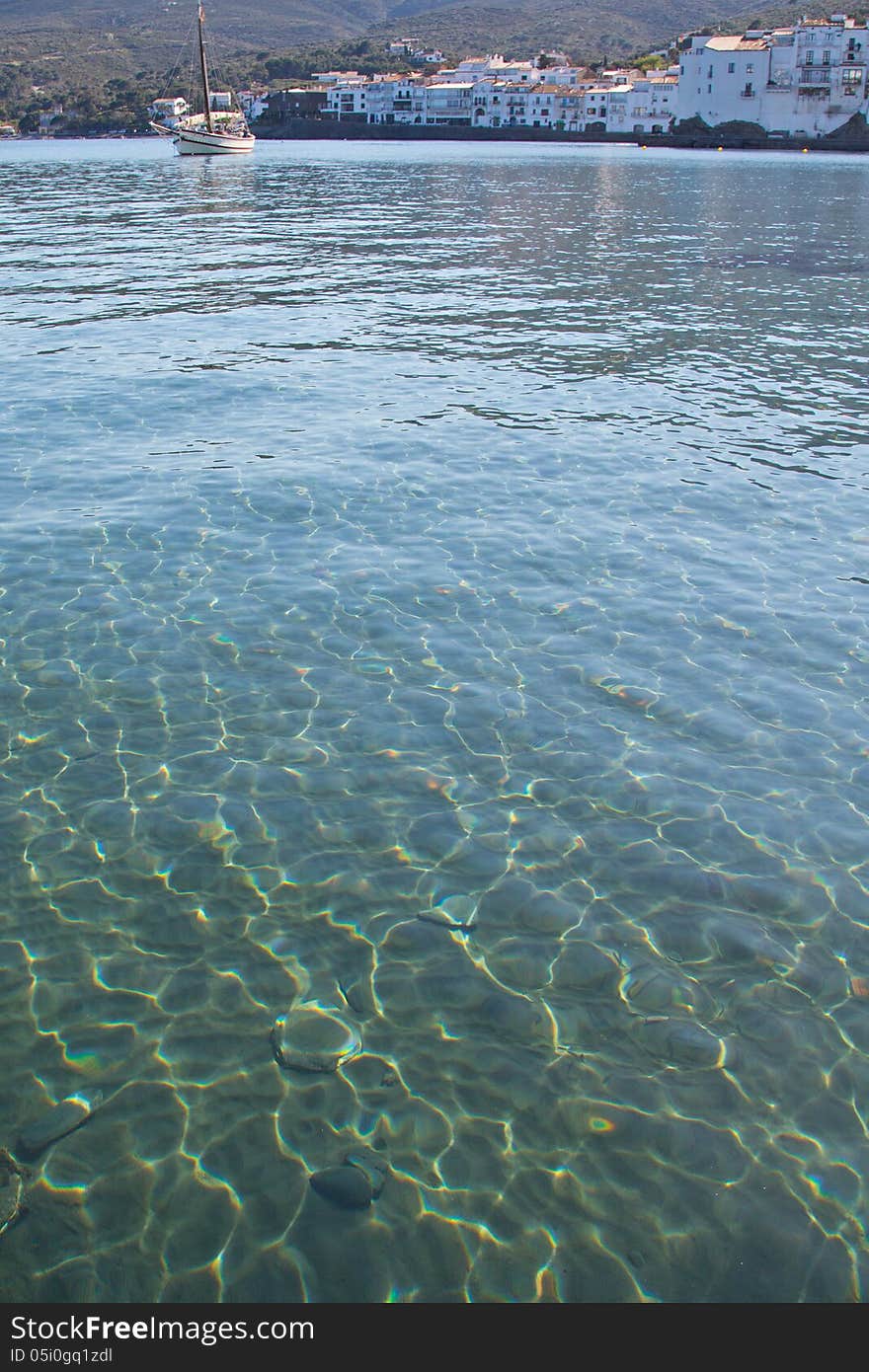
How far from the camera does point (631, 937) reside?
257 inches

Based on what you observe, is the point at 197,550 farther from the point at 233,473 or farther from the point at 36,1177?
the point at 36,1177

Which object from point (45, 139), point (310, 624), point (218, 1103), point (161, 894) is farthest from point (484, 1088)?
point (45, 139)

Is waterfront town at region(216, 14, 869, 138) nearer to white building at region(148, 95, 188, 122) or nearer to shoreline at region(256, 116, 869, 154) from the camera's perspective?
shoreline at region(256, 116, 869, 154)

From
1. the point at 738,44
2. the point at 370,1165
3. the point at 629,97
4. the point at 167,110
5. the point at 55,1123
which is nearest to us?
the point at 370,1165

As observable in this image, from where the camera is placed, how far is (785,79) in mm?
133500

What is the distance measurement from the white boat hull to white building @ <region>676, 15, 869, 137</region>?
74168 millimetres

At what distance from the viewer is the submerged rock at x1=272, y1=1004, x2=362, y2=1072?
564 cm

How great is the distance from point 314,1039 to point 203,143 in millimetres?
114430

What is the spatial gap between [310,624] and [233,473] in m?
5.18

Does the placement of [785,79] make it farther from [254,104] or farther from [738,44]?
[254,104]

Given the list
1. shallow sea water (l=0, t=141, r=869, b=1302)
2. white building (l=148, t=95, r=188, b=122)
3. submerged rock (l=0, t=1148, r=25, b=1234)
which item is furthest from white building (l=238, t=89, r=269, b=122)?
submerged rock (l=0, t=1148, r=25, b=1234)

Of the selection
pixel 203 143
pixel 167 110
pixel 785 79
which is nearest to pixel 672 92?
pixel 785 79

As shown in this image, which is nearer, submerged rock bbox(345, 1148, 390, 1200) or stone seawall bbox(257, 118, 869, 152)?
submerged rock bbox(345, 1148, 390, 1200)

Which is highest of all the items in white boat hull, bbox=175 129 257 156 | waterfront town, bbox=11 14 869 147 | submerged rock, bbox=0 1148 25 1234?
waterfront town, bbox=11 14 869 147
